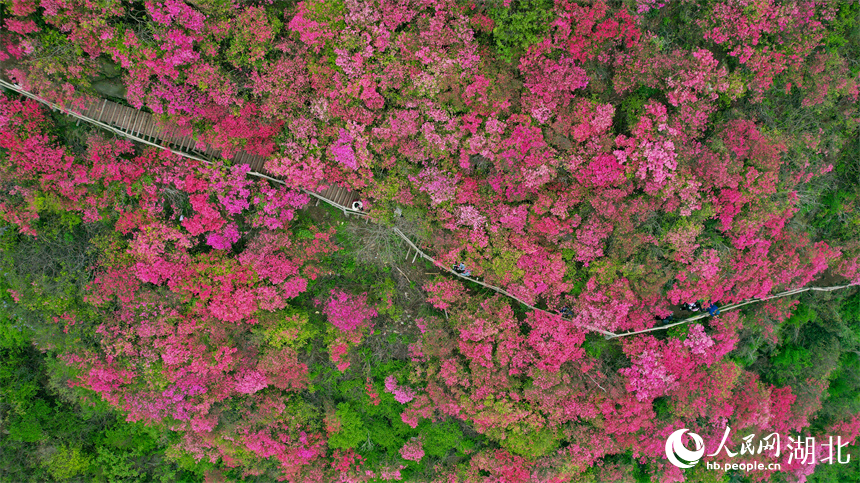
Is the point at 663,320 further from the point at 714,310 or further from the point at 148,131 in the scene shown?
the point at 148,131

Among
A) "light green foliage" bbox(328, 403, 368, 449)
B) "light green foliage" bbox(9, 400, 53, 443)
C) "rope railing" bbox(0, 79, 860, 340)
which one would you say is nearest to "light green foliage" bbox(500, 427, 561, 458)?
"rope railing" bbox(0, 79, 860, 340)

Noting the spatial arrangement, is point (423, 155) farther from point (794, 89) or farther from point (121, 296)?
point (794, 89)

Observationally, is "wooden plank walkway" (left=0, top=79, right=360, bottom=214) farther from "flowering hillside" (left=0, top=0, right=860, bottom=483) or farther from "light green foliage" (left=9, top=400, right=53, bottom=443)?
"light green foliage" (left=9, top=400, right=53, bottom=443)

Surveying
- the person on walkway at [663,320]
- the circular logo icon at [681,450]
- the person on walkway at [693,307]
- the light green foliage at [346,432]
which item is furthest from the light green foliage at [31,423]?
the person on walkway at [693,307]

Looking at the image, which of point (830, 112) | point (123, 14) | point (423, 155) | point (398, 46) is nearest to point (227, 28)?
point (123, 14)

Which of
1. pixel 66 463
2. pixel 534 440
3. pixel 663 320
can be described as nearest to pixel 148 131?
pixel 66 463

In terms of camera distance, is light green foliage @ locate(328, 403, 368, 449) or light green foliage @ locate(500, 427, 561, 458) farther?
light green foliage @ locate(328, 403, 368, 449)
